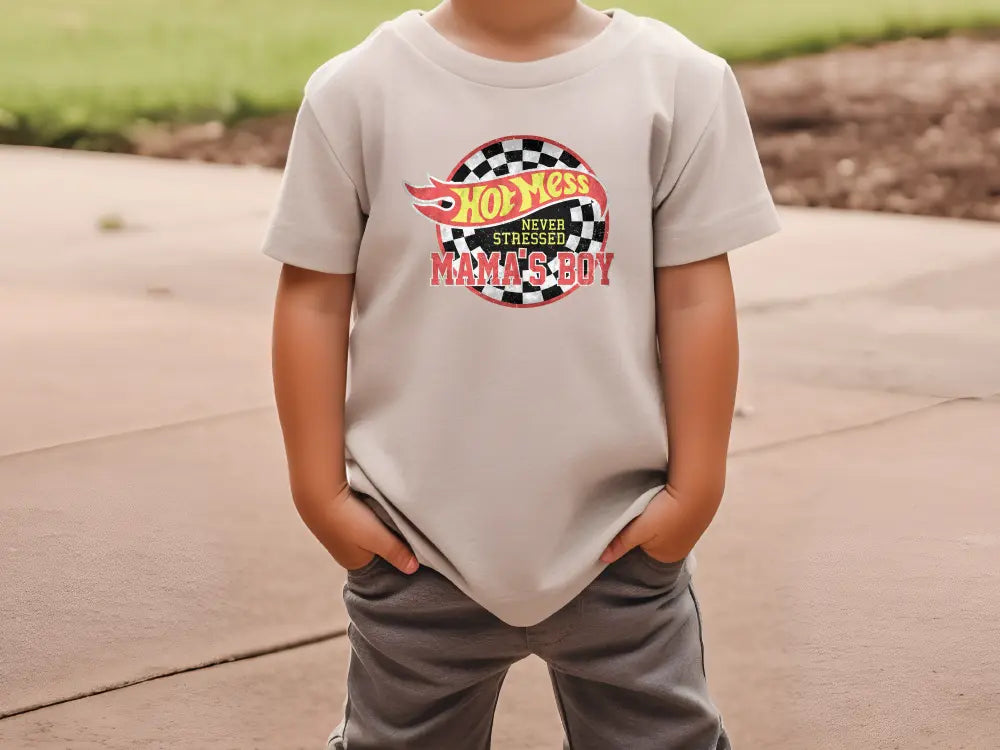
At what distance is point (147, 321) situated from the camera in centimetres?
431

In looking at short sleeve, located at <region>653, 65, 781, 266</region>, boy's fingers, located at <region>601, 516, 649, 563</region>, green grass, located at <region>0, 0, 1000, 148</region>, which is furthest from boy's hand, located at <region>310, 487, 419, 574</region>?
green grass, located at <region>0, 0, 1000, 148</region>

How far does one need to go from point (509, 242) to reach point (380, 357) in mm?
168

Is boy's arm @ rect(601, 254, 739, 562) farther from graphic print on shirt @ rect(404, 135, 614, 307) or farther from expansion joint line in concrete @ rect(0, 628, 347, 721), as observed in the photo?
expansion joint line in concrete @ rect(0, 628, 347, 721)

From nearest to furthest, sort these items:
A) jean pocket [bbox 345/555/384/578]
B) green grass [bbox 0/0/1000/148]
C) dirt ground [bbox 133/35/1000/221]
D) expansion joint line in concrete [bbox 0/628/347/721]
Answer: jean pocket [bbox 345/555/384/578], expansion joint line in concrete [bbox 0/628/347/721], dirt ground [bbox 133/35/1000/221], green grass [bbox 0/0/1000/148]

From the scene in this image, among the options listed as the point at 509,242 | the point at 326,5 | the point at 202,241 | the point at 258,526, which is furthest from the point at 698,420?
the point at 326,5

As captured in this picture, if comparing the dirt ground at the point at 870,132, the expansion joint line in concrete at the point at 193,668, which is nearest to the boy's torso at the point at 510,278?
the expansion joint line in concrete at the point at 193,668

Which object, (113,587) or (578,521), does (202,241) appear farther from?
(578,521)

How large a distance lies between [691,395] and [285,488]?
1645 millimetres

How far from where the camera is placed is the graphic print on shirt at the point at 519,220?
1371 millimetres

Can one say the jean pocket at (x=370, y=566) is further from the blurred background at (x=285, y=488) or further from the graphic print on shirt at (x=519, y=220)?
the blurred background at (x=285, y=488)

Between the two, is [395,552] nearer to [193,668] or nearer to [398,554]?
[398,554]

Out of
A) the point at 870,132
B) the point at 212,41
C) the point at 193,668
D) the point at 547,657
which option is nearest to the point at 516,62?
the point at 547,657

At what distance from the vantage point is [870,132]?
7469 mm

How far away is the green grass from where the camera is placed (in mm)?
9023
